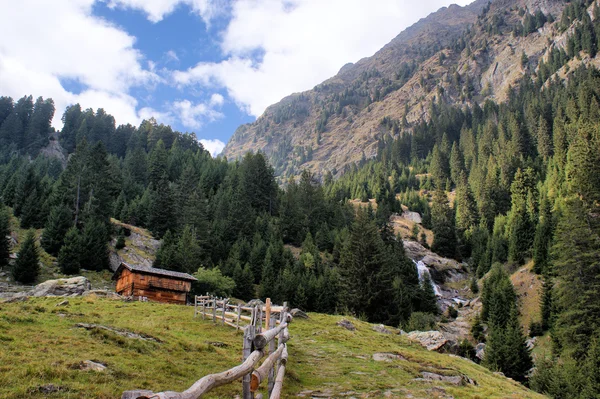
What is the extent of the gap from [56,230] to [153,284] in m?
28.2

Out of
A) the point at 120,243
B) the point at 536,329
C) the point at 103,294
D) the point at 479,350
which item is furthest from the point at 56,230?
the point at 536,329

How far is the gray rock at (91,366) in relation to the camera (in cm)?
1072

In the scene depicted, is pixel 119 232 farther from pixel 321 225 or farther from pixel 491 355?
pixel 491 355

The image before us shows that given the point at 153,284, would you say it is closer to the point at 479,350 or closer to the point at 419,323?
the point at 419,323

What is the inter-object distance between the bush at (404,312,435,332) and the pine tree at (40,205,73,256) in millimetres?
52627

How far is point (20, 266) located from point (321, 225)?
200 feet

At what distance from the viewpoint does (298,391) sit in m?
12.2

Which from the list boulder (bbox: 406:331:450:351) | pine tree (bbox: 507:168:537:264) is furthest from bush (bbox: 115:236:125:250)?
pine tree (bbox: 507:168:537:264)

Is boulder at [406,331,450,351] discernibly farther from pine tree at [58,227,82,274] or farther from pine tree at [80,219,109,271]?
pine tree at [80,219,109,271]

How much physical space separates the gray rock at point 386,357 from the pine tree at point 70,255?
47996 mm

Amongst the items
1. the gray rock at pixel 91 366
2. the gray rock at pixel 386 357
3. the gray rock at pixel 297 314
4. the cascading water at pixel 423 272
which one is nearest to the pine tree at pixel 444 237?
the cascading water at pixel 423 272

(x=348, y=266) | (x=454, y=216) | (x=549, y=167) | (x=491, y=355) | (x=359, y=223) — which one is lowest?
(x=491, y=355)

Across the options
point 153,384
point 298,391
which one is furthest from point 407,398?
point 153,384

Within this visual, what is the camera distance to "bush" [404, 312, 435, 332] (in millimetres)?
47625
